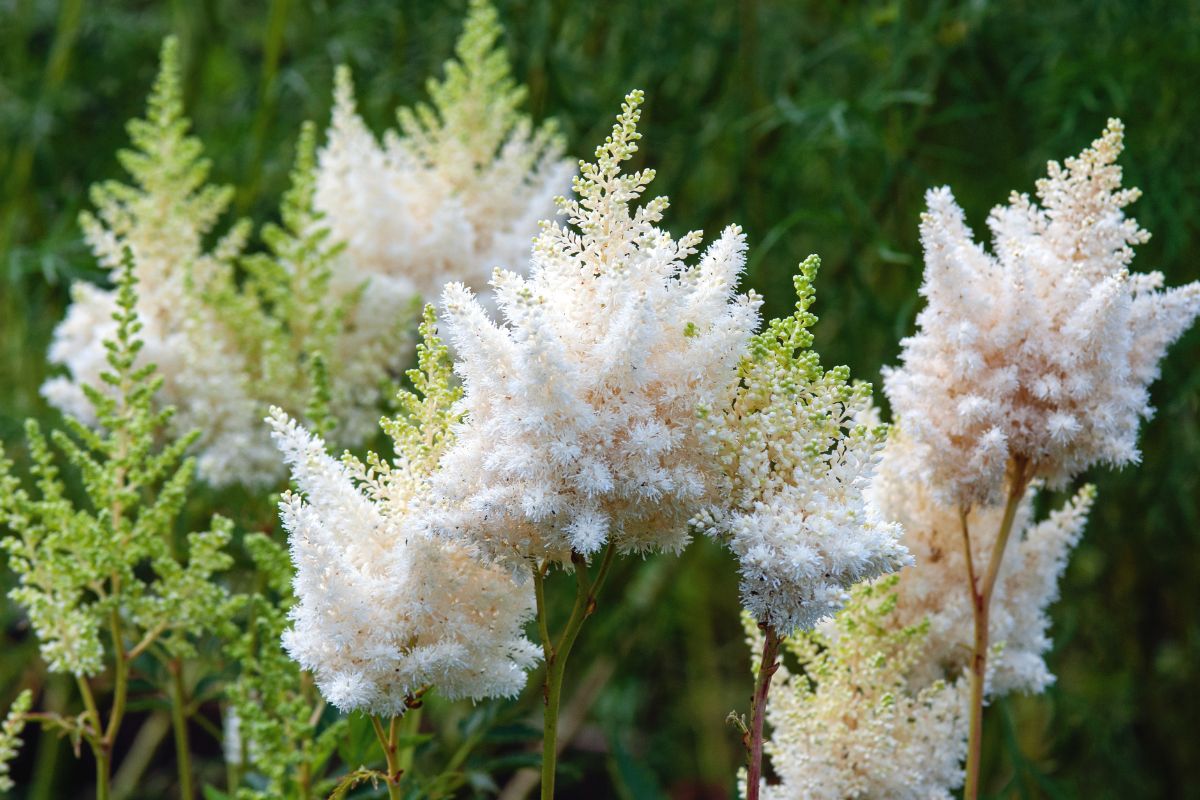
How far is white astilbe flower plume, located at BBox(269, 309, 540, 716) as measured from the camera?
2.64 feet

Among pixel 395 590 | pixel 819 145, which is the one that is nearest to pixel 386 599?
pixel 395 590

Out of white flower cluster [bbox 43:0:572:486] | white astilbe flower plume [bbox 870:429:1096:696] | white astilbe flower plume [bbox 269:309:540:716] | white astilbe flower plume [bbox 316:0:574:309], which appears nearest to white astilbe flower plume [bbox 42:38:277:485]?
white flower cluster [bbox 43:0:572:486]

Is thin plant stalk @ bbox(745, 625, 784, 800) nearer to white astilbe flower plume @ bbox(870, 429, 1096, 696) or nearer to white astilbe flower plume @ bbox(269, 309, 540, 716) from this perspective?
white astilbe flower plume @ bbox(269, 309, 540, 716)

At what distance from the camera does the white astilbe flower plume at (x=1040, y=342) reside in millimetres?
923

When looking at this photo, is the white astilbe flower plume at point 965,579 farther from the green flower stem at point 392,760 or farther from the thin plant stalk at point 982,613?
the green flower stem at point 392,760

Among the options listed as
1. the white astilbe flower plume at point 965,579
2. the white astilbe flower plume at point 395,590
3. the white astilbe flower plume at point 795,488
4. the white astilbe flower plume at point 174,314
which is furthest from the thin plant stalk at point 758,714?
the white astilbe flower plume at point 174,314

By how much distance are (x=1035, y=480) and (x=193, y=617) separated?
67cm

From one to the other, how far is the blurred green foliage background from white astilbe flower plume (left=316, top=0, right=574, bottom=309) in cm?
31

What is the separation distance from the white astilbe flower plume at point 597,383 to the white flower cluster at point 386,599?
52 mm

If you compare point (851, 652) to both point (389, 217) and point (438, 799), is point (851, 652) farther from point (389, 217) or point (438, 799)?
point (389, 217)

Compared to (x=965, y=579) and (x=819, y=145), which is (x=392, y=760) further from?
(x=819, y=145)

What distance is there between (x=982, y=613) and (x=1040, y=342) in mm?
215

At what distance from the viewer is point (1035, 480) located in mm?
1035

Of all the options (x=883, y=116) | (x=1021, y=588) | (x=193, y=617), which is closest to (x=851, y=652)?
(x=1021, y=588)
